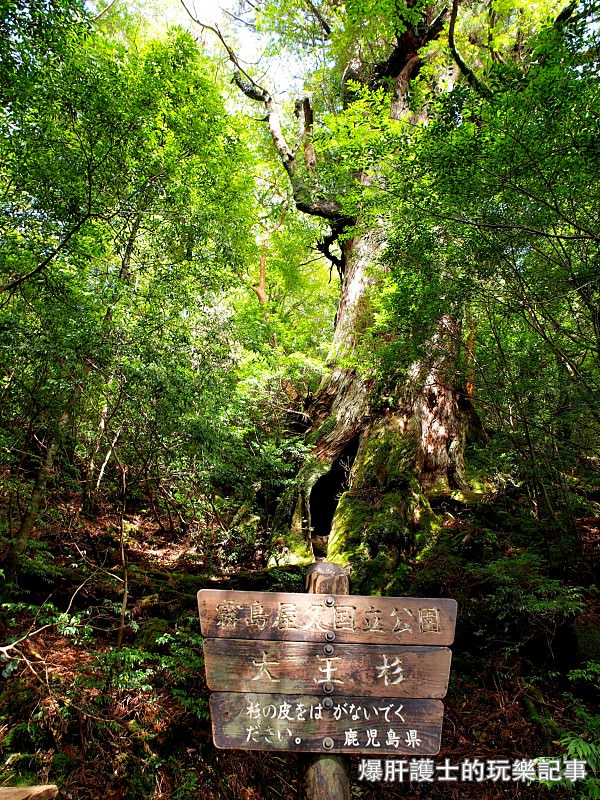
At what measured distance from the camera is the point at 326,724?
207 centimetres

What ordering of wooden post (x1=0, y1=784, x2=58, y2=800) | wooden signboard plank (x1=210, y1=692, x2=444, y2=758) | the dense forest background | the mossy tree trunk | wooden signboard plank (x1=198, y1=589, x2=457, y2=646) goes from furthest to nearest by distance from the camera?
the mossy tree trunk → the dense forest background → wooden signboard plank (x1=198, y1=589, x2=457, y2=646) → wooden signboard plank (x1=210, y1=692, x2=444, y2=758) → wooden post (x1=0, y1=784, x2=58, y2=800)

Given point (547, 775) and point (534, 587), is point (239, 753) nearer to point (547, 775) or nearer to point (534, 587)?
point (547, 775)

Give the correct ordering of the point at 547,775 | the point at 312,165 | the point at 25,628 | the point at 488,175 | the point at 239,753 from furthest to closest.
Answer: the point at 312,165 → the point at 488,175 → the point at 25,628 → the point at 239,753 → the point at 547,775

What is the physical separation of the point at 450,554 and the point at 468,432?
118 inches

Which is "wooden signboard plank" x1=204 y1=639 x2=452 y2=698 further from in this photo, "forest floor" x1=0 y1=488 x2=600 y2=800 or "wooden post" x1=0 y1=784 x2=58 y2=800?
"wooden post" x1=0 y1=784 x2=58 y2=800

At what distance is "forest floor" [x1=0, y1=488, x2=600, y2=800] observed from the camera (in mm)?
2672

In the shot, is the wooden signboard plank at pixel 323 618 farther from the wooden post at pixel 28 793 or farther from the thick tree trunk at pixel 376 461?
the thick tree trunk at pixel 376 461

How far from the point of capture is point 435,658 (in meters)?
2.16

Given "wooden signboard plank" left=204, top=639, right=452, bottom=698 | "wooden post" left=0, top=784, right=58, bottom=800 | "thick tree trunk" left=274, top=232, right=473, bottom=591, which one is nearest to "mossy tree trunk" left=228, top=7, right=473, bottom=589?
"thick tree trunk" left=274, top=232, right=473, bottom=591

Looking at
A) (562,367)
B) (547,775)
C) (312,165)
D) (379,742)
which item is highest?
(312,165)

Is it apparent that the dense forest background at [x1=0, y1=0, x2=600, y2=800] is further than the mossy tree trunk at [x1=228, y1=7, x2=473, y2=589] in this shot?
No

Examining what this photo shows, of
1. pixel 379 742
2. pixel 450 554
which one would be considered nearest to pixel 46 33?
pixel 379 742

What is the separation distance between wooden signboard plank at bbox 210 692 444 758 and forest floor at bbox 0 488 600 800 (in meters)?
0.26

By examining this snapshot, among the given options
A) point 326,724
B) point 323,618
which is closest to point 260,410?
point 323,618
